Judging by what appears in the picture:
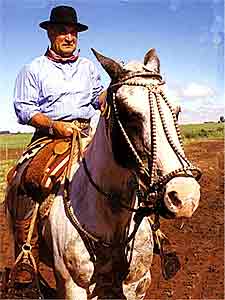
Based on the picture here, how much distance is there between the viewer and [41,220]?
10.7 ft

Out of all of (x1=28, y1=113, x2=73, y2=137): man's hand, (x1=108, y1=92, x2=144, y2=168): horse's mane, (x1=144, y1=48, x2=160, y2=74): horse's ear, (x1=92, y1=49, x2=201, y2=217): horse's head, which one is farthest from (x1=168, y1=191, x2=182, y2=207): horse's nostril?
(x1=28, y1=113, x2=73, y2=137): man's hand

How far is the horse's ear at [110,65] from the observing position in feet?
9.05

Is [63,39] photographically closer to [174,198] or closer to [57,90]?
[57,90]

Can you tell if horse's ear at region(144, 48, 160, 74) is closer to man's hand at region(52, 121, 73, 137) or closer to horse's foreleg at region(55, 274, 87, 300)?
man's hand at region(52, 121, 73, 137)

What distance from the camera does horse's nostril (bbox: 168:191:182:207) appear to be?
8.10ft

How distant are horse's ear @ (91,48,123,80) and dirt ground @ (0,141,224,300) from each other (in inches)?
51.5

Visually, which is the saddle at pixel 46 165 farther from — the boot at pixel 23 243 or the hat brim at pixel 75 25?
the hat brim at pixel 75 25

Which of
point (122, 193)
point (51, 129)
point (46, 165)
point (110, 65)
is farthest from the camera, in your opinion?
point (51, 129)

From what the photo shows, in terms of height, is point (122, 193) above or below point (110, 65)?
below

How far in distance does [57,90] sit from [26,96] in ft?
0.60

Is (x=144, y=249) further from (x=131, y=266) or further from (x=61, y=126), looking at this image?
(x=61, y=126)

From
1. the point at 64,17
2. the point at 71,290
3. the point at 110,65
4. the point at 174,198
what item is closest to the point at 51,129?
the point at 64,17

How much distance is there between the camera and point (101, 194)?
2.96 meters

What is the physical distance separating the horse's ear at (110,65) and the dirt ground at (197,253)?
1.31m
